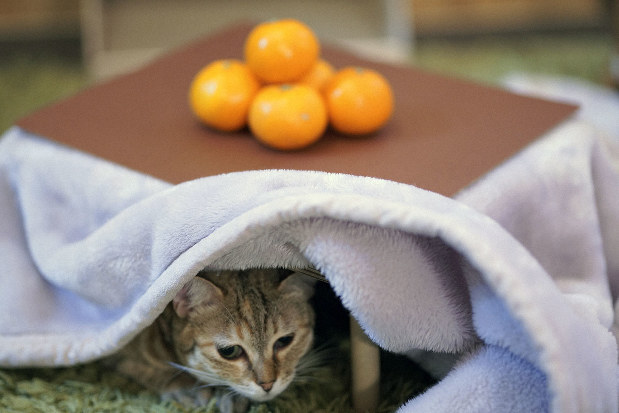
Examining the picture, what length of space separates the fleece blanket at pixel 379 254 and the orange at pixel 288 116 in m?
0.14

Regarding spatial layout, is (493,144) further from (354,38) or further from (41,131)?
(354,38)

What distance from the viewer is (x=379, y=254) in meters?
0.82

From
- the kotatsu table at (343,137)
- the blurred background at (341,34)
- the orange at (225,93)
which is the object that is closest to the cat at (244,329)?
the kotatsu table at (343,137)

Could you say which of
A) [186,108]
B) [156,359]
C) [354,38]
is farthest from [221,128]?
[354,38]

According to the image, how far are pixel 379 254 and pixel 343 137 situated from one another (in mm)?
331

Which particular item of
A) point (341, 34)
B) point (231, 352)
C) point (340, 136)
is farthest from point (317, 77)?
point (341, 34)

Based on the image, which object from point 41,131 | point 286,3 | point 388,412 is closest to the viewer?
point 388,412

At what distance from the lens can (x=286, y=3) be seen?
2.55 metres

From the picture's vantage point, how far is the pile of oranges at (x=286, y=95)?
3.28 feet

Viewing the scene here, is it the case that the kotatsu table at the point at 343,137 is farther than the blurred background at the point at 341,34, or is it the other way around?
the blurred background at the point at 341,34

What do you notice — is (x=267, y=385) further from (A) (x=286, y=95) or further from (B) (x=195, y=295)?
(A) (x=286, y=95)

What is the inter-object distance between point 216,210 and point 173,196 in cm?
9

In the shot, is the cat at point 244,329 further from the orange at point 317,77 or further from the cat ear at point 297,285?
the orange at point 317,77

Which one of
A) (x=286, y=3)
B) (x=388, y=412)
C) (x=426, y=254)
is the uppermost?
(x=426, y=254)
